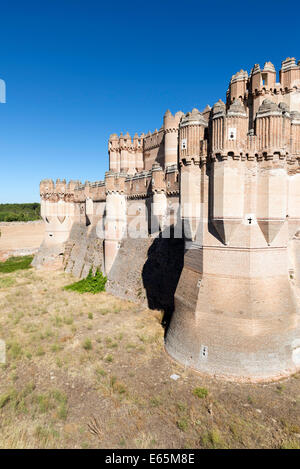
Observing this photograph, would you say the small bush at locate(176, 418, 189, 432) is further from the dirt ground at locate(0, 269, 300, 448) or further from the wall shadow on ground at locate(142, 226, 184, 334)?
the wall shadow on ground at locate(142, 226, 184, 334)

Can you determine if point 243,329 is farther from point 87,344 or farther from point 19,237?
point 19,237

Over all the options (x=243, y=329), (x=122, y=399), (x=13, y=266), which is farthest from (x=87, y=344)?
(x=13, y=266)

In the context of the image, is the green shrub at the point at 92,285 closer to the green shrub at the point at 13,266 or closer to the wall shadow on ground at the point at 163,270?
the wall shadow on ground at the point at 163,270

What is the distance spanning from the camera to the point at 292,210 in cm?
1257

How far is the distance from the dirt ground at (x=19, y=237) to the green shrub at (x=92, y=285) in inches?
868

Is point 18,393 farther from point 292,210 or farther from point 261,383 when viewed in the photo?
point 292,210

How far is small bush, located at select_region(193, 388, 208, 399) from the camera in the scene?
1008 centimetres

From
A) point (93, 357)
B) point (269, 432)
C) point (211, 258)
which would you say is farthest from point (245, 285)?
point (93, 357)

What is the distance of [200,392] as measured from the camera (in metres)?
10.2

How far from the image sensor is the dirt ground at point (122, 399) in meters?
8.34

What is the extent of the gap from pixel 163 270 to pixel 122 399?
32.2 ft

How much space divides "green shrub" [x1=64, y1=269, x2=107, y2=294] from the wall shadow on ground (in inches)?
214

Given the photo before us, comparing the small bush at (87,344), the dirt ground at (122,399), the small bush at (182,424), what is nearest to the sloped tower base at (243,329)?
the dirt ground at (122,399)

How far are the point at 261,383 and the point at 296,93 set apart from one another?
1808 centimetres
